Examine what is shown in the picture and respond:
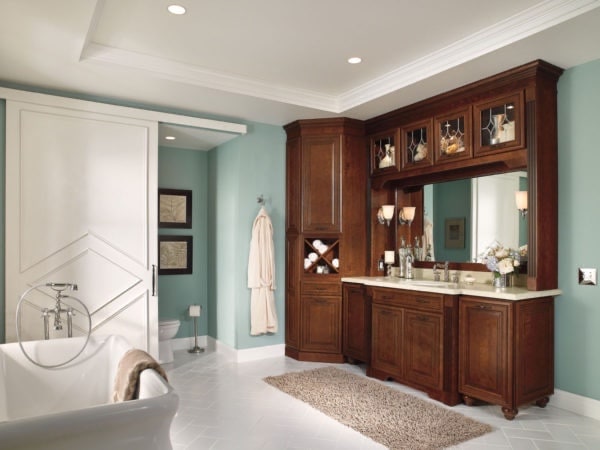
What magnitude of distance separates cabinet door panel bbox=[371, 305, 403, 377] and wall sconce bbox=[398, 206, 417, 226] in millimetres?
1083

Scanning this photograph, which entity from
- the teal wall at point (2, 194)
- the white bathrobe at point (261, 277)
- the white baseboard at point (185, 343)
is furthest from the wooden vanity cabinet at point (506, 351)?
the teal wall at point (2, 194)

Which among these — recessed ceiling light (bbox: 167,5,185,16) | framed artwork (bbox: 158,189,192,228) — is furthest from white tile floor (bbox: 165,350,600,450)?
recessed ceiling light (bbox: 167,5,185,16)

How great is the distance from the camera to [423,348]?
3.62 metres

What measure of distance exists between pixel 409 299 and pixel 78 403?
262cm

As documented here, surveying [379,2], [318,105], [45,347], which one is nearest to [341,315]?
[318,105]

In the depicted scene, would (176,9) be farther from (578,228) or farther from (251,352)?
(251,352)

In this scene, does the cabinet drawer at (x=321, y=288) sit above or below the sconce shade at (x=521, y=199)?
below

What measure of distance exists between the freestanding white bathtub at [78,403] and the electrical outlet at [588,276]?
2.96 metres

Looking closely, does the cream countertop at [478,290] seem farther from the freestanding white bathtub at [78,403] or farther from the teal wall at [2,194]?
the teal wall at [2,194]

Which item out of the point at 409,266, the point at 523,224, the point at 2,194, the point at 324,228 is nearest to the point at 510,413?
the point at 523,224

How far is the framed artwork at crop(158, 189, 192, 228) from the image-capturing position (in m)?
5.21

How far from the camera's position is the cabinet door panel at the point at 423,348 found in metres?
3.51

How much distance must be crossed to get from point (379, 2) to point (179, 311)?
159 inches

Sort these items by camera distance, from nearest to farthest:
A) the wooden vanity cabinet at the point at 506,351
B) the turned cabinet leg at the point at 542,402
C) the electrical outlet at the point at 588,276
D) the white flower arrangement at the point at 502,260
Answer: the wooden vanity cabinet at the point at 506,351, the electrical outlet at the point at 588,276, the turned cabinet leg at the point at 542,402, the white flower arrangement at the point at 502,260
